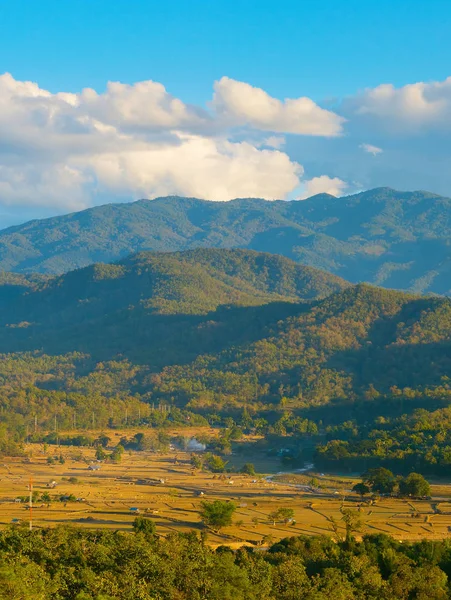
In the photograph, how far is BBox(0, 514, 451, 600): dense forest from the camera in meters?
42.6

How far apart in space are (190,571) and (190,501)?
4709cm

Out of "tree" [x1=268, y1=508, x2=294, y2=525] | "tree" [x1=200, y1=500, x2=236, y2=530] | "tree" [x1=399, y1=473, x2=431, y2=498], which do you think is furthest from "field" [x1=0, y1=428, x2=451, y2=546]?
"tree" [x1=399, y1=473, x2=431, y2=498]

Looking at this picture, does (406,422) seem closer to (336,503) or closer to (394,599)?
(336,503)

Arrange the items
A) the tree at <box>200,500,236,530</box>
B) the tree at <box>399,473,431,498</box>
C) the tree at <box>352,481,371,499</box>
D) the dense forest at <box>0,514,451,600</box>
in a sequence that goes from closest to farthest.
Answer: the dense forest at <box>0,514,451,600</box>, the tree at <box>200,500,236,530</box>, the tree at <box>399,473,431,498</box>, the tree at <box>352,481,371,499</box>

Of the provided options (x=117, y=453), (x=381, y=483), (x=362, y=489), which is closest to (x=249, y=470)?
(x=117, y=453)

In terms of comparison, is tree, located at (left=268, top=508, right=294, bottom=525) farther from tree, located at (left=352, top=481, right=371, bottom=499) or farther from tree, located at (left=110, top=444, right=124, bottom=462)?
tree, located at (left=110, top=444, right=124, bottom=462)

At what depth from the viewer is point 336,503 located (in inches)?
3600

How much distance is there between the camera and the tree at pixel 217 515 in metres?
73.9

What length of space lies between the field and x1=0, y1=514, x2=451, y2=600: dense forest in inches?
572

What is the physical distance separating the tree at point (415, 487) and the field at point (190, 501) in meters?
1.59

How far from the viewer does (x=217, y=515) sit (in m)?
74.2

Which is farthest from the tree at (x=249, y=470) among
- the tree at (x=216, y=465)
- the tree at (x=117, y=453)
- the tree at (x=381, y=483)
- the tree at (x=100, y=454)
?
the tree at (x=381, y=483)

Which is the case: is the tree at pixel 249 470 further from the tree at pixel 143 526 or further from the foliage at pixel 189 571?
the foliage at pixel 189 571

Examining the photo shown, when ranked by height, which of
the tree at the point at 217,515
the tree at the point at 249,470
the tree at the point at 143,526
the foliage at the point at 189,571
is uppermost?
the foliage at the point at 189,571
